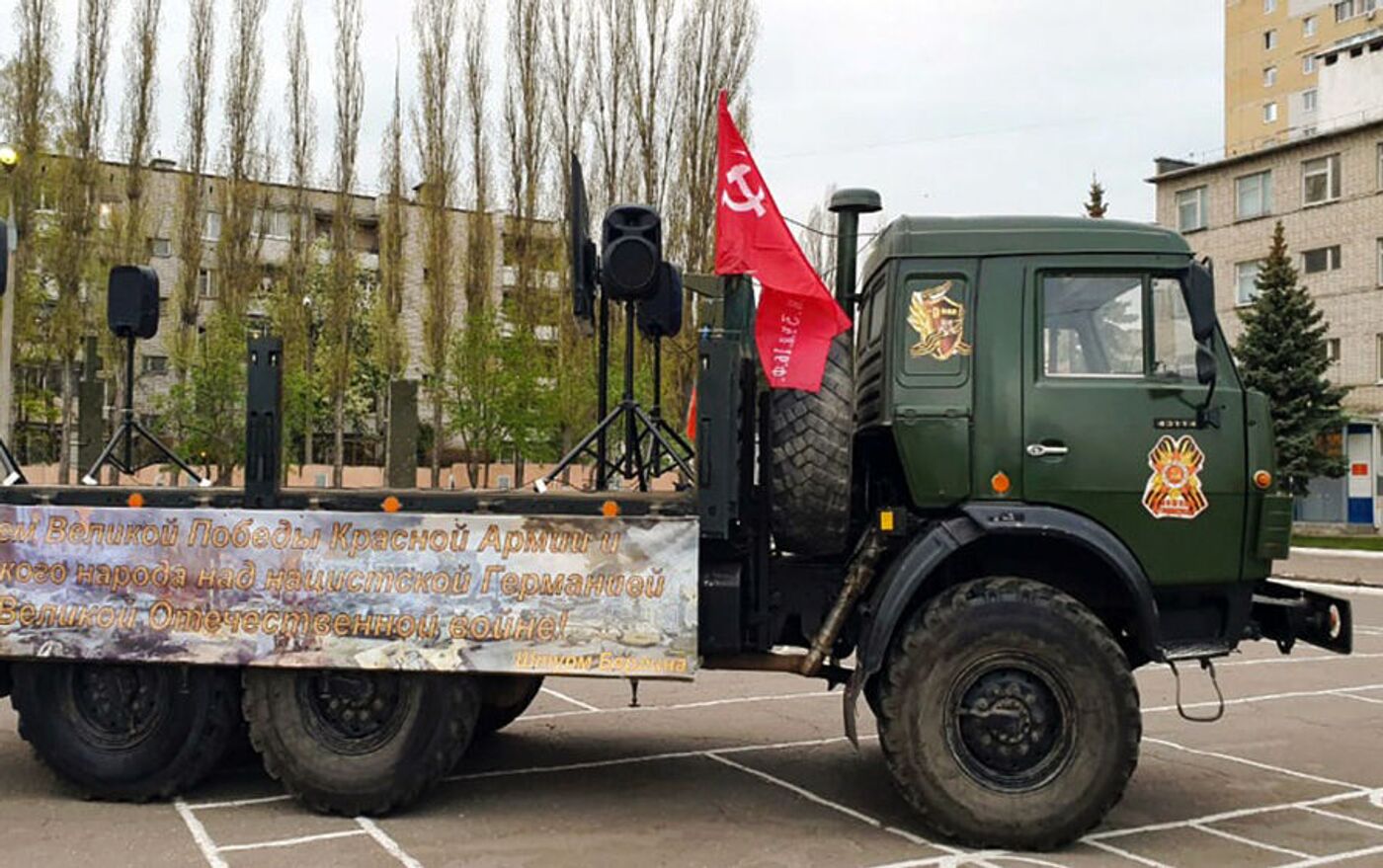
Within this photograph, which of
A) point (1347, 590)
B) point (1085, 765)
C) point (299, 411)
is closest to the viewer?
point (1085, 765)

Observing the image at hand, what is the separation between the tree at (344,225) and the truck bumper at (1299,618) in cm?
2782

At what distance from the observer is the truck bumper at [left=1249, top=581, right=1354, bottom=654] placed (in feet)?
22.1

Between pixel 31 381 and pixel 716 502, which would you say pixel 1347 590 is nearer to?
pixel 716 502

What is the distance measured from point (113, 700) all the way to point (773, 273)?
4297mm

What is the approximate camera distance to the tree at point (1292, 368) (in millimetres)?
33406

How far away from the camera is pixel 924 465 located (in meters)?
6.60

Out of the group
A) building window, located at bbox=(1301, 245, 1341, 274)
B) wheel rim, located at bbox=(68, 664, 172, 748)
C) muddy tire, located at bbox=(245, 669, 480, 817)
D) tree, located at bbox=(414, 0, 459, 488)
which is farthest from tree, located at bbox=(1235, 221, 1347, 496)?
wheel rim, located at bbox=(68, 664, 172, 748)

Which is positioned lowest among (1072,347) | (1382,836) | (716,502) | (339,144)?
(1382,836)

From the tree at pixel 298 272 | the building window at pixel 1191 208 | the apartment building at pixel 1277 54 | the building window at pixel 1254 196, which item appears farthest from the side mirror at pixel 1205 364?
the apartment building at pixel 1277 54

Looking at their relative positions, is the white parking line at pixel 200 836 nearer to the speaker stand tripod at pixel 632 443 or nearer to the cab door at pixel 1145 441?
the speaker stand tripod at pixel 632 443

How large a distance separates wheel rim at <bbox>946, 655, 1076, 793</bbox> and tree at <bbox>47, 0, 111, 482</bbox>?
26.4m

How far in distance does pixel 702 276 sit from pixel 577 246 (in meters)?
0.85

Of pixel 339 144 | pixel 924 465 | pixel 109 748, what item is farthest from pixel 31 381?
pixel 924 465

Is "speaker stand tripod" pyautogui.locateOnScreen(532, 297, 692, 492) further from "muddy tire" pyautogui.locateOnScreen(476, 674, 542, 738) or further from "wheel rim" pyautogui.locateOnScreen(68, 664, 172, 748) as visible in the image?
"wheel rim" pyautogui.locateOnScreen(68, 664, 172, 748)
